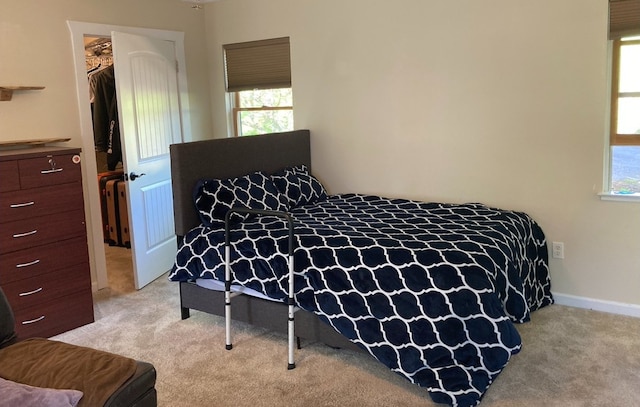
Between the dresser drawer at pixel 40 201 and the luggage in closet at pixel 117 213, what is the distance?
200 cm

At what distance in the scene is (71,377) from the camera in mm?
1908

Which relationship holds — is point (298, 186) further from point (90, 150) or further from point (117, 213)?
point (117, 213)

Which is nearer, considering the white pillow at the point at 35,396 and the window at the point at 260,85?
the white pillow at the point at 35,396

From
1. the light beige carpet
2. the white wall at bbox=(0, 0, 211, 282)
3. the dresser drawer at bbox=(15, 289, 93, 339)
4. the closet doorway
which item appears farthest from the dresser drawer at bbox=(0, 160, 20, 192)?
the closet doorway

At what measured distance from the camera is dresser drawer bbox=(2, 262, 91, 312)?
3.24 m

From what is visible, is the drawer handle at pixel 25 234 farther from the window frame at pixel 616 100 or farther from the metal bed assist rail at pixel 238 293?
the window frame at pixel 616 100

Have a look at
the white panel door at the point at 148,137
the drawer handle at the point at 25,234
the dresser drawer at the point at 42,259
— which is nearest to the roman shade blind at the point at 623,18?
the white panel door at the point at 148,137

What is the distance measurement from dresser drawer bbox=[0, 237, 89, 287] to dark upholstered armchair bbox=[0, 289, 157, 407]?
3.84ft

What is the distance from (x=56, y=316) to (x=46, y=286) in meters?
0.22

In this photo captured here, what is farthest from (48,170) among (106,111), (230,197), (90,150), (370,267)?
(106,111)

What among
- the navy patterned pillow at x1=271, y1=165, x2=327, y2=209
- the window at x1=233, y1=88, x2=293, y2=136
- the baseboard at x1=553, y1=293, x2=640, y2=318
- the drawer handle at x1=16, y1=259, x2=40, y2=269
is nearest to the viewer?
the drawer handle at x1=16, y1=259, x2=40, y2=269

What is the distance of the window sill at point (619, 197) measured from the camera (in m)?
3.41

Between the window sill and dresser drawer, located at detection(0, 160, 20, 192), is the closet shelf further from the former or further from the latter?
the window sill

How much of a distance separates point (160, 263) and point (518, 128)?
10.1ft
